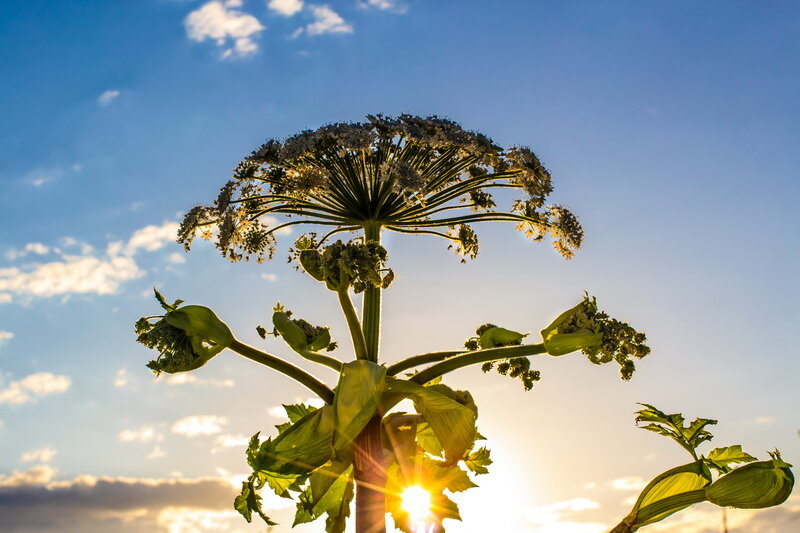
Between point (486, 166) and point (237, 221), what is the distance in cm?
290

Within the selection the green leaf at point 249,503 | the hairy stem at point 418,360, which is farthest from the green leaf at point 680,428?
the green leaf at point 249,503

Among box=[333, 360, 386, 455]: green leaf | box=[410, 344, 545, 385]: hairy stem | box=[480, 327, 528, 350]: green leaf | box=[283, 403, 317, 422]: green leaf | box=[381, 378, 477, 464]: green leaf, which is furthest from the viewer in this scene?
box=[283, 403, 317, 422]: green leaf

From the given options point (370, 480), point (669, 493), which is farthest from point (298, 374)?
point (669, 493)

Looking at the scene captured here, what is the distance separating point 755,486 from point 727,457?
615 millimetres

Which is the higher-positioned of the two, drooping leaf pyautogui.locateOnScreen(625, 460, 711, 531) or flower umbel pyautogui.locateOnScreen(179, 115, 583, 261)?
flower umbel pyautogui.locateOnScreen(179, 115, 583, 261)

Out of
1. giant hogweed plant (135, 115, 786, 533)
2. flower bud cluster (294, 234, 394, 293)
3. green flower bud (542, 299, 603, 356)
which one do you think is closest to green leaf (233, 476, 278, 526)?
giant hogweed plant (135, 115, 786, 533)

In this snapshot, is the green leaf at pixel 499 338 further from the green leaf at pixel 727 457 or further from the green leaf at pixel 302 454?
the green leaf at pixel 727 457

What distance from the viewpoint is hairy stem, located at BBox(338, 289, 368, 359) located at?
8.16 metres

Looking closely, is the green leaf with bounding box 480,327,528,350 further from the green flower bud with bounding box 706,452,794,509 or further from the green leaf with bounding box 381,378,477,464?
the green flower bud with bounding box 706,452,794,509

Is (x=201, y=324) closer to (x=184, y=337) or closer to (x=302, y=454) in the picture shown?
(x=184, y=337)

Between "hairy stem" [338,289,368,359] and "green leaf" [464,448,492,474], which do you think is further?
"green leaf" [464,448,492,474]

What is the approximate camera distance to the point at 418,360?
8.22 meters

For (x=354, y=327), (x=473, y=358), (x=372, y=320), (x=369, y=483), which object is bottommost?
(x=369, y=483)

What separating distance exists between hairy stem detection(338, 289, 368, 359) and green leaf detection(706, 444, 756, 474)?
346 centimetres
